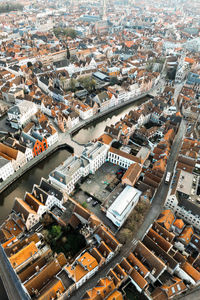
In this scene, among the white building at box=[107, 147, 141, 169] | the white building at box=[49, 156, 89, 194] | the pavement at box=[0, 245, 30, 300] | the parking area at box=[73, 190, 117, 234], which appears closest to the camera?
the pavement at box=[0, 245, 30, 300]

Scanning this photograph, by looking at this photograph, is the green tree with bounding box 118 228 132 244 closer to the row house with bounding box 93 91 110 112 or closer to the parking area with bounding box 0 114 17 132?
the parking area with bounding box 0 114 17 132

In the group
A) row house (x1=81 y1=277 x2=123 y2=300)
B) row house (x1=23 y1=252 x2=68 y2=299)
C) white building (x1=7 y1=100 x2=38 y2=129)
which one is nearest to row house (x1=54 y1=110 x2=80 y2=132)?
white building (x1=7 y1=100 x2=38 y2=129)

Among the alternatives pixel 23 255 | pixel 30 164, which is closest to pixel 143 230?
pixel 23 255

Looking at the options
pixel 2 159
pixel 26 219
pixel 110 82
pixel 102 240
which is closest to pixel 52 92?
pixel 110 82

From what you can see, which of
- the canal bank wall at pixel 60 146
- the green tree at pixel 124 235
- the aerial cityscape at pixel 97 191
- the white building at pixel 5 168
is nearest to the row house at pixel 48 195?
the aerial cityscape at pixel 97 191

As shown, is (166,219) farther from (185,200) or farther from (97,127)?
(97,127)

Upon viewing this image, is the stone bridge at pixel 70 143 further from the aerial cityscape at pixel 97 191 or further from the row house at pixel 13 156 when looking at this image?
the row house at pixel 13 156

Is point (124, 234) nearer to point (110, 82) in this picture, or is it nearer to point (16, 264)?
point (16, 264)
